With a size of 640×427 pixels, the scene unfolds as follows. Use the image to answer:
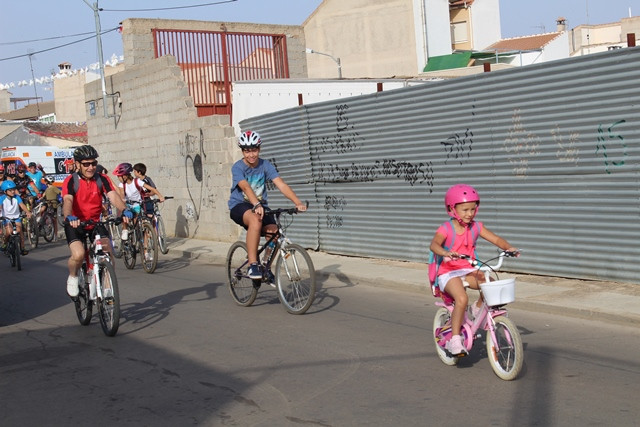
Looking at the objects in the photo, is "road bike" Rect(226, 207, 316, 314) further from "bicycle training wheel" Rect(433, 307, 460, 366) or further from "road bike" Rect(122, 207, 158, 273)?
"road bike" Rect(122, 207, 158, 273)

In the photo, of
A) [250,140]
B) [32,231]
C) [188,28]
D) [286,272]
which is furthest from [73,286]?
[188,28]

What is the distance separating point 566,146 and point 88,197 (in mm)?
5676

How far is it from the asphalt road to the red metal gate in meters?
12.3

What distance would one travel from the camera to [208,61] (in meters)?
22.7

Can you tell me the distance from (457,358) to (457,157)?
555 cm

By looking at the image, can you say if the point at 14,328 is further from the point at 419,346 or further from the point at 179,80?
the point at 179,80

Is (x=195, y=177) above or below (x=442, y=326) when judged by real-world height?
above

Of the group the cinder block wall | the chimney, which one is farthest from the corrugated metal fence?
the chimney

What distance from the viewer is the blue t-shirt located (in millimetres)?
10148

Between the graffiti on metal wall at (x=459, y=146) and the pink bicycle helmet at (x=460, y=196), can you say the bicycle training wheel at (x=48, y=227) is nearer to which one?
the graffiti on metal wall at (x=459, y=146)

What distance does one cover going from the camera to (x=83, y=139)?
191ft

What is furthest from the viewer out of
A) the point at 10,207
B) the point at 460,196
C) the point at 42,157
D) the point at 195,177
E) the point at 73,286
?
the point at 42,157

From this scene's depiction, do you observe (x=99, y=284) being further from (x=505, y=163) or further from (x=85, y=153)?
(x=505, y=163)

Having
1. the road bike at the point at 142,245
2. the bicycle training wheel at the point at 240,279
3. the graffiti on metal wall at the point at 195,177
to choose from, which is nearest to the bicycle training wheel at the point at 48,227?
the graffiti on metal wall at the point at 195,177
